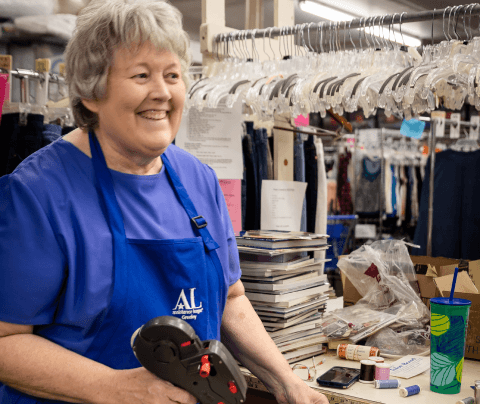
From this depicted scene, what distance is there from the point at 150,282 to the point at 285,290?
2.99ft

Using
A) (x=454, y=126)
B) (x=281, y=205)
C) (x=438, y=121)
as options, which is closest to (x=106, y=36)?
(x=281, y=205)

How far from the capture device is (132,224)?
132 centimetres

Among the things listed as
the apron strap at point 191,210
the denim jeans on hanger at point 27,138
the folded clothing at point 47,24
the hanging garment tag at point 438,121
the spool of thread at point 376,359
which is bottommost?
the spool of thread at point 376,359

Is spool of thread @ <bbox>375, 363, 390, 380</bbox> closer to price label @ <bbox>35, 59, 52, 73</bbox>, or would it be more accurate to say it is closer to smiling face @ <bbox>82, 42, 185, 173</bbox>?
smiling face @ <bbox>82, 42, 185, 173</bbox>

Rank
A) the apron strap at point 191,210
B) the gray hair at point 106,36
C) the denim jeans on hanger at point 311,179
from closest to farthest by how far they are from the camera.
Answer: the gray hair at point 106,36, the apron strap at point 191,210, the denim jeans on hanger at point 311,179

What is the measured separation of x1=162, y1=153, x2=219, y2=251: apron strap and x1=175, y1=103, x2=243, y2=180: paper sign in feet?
3.67

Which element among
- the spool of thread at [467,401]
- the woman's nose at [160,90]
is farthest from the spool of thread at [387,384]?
the woman's nose at [160,90]

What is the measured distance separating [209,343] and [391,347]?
4.22 feet

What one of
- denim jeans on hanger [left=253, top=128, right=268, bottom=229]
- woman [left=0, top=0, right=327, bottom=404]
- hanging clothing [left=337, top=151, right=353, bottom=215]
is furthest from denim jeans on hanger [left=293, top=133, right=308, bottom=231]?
hanging clothing [left=337, top=151, right=353, bottom=215]

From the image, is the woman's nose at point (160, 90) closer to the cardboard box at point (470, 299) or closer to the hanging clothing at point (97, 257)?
the hanging clothing at point (97, 257)

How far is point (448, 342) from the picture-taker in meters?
1.72

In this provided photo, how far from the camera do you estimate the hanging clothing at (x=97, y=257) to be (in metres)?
1.16

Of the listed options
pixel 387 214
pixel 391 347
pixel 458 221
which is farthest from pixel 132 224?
pixel 387 214

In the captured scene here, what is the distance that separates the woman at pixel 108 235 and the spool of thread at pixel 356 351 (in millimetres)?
635
